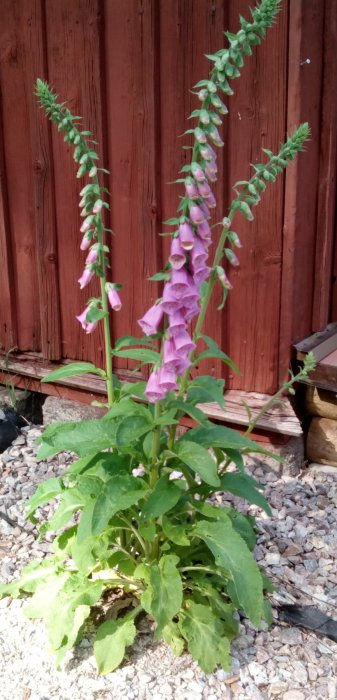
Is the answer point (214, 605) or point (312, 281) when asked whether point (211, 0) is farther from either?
point (214, 605)

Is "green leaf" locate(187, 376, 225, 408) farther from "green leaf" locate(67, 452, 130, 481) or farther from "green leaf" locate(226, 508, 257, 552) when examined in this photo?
"green leaf" locate(226, 508, 257, 552)

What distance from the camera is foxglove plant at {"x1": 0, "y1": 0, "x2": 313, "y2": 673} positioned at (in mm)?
1955

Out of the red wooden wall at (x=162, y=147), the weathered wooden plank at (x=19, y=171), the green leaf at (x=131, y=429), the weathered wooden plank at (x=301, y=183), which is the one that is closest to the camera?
the green leaf at (x=131, y=429)

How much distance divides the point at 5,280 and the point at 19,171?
77cm

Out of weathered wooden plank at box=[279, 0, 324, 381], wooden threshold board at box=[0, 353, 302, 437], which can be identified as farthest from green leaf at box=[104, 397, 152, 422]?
weathered wooden plank at box=[279, 0, 324, 381]

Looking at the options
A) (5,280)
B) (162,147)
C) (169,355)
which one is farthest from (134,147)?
(169,355)

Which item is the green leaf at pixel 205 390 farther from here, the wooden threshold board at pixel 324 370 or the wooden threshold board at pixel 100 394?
the wooden threshold board at pixel 324 370

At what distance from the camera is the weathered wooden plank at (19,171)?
4.34m

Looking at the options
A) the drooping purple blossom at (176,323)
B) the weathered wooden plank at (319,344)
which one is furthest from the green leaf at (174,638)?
the weathered wooden plank at (319,344)

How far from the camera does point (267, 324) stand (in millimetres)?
3723

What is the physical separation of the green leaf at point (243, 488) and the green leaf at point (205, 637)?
419 mm

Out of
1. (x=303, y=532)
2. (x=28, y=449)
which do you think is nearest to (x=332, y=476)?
(x=303, y=532)

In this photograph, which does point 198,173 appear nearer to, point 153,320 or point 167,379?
point 153,320

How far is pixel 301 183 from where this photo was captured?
11.6 ft
